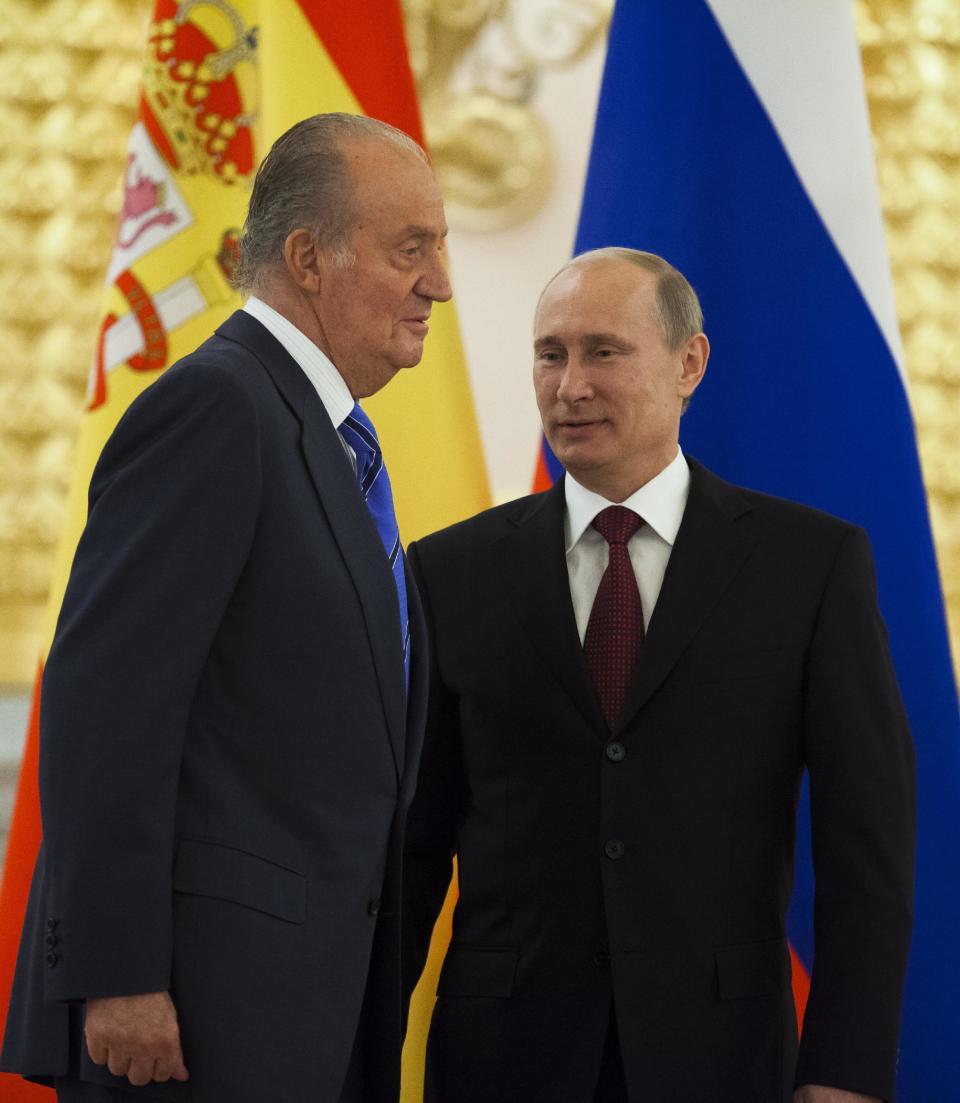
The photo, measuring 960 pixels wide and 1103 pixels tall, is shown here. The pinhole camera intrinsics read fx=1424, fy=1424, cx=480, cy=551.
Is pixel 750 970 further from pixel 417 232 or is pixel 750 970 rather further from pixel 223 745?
pixel 417 232

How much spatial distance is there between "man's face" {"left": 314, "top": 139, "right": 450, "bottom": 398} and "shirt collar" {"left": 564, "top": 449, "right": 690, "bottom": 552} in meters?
0.41

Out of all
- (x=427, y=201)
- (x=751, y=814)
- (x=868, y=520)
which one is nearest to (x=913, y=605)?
(x=868, y=520)

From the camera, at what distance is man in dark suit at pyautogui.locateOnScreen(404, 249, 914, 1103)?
162cm

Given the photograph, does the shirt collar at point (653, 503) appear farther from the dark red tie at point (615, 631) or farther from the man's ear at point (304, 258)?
the man's ear at point (304, 258)

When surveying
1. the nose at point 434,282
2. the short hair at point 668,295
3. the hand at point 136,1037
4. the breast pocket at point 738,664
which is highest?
the short hair at point 668,295

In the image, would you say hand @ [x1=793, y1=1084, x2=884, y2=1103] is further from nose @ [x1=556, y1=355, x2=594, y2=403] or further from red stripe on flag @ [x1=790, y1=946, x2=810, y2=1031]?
nose @ [x1=556, y1=355, x2=594, y2=403]

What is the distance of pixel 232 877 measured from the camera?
125cm

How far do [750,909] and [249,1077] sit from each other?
65 centimetres

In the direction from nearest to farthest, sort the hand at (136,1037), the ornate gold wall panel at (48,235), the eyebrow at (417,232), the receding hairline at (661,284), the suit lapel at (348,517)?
the hand at (136,1037) < the suit lapel at (348,517) < the eyebrow at (417,232) < the receding hairline at (661,284) < the ornate gold wall panel at (48,235)

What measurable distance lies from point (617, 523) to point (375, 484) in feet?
1.25

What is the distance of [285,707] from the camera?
4.32 ft

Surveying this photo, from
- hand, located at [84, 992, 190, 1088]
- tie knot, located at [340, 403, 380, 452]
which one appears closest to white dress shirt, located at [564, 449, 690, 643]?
tie knot, located at [340, 403, 380, 452]

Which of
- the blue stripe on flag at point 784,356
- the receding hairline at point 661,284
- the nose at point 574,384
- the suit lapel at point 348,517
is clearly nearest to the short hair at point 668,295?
the receding hairline at point 661,284

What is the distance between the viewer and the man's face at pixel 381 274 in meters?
1.46
